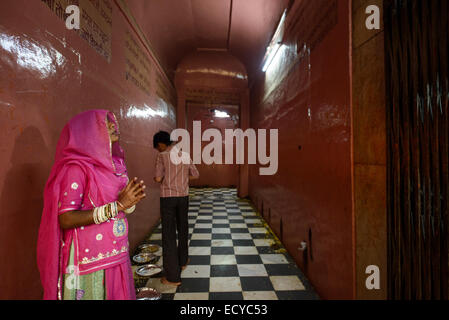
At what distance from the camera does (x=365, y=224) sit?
1.46 m

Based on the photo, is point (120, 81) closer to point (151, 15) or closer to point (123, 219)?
point (151, 15)

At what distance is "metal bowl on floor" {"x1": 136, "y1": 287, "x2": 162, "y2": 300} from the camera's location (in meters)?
1.94

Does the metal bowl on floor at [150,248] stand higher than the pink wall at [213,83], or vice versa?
the pink wall at [213,83]

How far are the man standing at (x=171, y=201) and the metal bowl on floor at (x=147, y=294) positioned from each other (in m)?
0.22

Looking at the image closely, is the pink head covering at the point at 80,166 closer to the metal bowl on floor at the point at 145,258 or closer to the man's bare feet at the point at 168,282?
the man's bare feet at the point at 168,282

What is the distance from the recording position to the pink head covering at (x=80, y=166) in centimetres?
99

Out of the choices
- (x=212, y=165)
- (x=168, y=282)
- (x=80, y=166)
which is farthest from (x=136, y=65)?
(x=212, y=165)

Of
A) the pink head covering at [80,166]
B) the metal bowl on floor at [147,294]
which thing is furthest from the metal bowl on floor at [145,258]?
the pink head covering at [80,166]

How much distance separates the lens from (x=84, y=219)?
1017mm

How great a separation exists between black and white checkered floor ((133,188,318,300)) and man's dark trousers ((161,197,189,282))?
0.50 feet

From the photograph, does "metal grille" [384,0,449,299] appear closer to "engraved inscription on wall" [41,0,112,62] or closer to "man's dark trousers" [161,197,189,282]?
"man's dark trousers" [161,197,189,282]

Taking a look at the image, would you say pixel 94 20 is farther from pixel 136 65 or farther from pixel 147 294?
pixel 147 294

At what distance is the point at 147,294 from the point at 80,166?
1560mm
